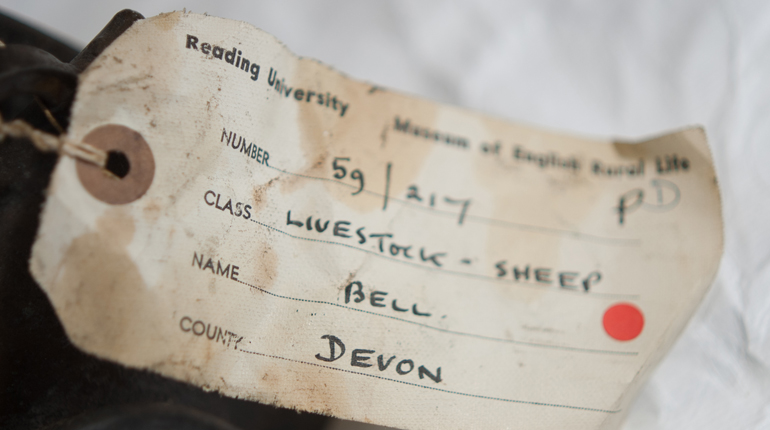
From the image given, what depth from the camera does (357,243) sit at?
0.25 meters

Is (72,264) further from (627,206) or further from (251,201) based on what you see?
(627,206)

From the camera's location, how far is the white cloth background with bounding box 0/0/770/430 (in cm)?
35

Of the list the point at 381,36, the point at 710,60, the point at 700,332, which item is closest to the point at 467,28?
the point at 381,36

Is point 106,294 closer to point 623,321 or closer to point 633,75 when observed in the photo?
point 623,321

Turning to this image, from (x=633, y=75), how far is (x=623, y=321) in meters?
0.23

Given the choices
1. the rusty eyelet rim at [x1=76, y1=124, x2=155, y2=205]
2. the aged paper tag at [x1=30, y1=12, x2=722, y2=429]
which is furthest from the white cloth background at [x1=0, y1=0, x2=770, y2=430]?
the rusty eyelet rim at [x1=76, y1=124, x2=155, y2=205]

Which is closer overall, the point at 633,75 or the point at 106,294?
the point at 106,294

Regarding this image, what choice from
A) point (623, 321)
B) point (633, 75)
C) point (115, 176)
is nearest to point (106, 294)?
point (115, 176)

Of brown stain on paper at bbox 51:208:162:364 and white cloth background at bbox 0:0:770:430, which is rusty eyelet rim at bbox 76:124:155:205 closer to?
brown stain on paper at bbox 51:208:162:364

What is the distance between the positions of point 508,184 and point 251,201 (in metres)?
0.15

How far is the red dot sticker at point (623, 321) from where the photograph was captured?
26 centimetres

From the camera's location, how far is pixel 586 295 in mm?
270

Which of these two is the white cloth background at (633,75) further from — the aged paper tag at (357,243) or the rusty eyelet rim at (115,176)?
the rusty eyelet rim at (115,176)

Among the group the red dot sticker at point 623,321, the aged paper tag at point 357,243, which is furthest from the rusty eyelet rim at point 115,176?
the red dot sticker at point 623,321
